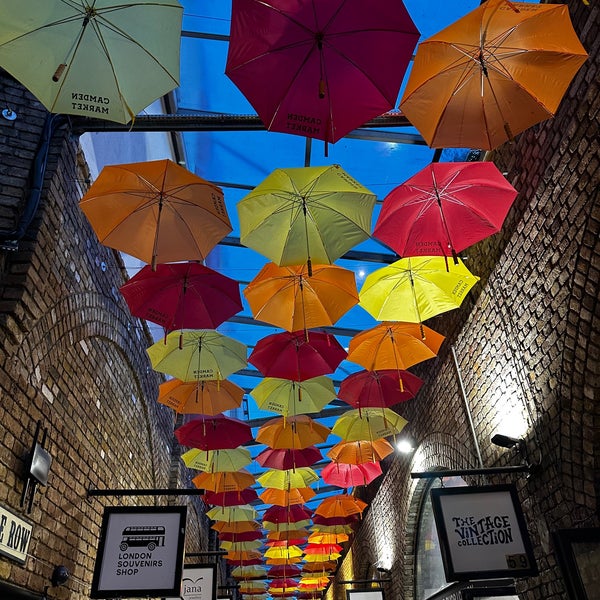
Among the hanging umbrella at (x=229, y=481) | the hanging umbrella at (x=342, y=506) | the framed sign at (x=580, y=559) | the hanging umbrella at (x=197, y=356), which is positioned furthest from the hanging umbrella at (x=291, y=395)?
the hanging umbrella at (x=342, y=506)

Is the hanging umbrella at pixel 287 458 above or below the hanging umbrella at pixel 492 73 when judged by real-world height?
below

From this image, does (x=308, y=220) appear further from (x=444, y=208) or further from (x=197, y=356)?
(x=197, y=356)

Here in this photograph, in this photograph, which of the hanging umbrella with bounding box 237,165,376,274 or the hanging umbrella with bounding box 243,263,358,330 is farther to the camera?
the hanging umbrella with bounding box 243,263,358,330

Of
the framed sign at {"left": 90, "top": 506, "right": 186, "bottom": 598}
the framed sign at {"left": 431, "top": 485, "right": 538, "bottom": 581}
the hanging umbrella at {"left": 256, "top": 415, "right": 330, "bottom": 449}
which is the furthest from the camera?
the hanging umbrella at {"left": 256, "top": 415, "right": 330, "bottom": 449}

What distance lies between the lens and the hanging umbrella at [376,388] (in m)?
5.53

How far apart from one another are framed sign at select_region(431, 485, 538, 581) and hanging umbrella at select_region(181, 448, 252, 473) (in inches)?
138

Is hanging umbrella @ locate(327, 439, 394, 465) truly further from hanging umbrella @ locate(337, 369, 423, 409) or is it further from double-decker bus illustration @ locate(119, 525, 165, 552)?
double-decker bus illustration @ locate(119, 525, 165, 552)

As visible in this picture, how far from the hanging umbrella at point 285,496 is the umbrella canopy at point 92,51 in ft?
23.6

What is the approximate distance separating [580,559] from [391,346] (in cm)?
230

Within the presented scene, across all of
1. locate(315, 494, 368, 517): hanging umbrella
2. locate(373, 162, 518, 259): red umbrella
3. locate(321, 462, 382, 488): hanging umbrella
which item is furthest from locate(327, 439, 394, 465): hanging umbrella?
locate(373, 162, 518, 259): red umbrella

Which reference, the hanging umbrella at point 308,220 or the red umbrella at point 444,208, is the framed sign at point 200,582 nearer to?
the hanging umbrella at point 308,220

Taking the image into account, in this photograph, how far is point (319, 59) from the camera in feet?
9.62

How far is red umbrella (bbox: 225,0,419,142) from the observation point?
284cm

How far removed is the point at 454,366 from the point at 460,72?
3.28m
